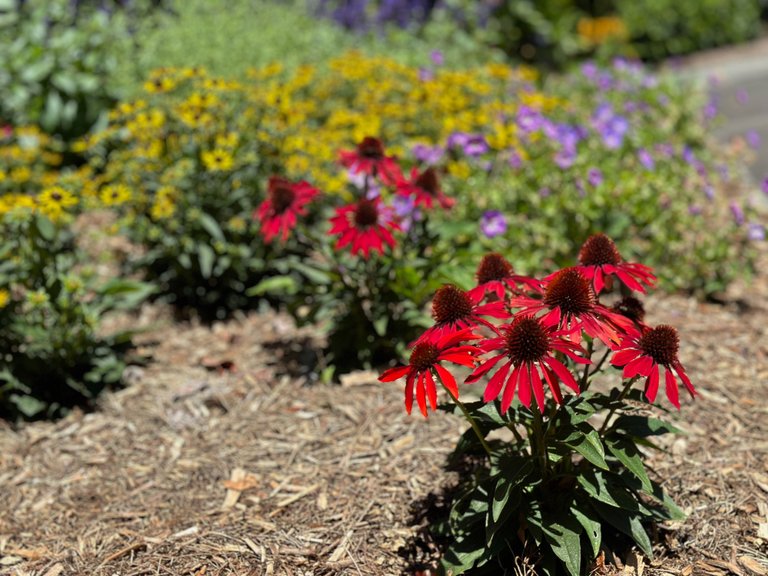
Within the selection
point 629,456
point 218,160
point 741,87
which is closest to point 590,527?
point 629,456

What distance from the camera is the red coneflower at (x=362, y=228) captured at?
2.75m

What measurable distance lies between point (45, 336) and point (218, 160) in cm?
115

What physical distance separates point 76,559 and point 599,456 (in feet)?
5.33

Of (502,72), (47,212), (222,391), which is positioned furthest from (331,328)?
(502,72)

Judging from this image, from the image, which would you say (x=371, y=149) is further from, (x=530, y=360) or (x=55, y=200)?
(x=530, y=360)

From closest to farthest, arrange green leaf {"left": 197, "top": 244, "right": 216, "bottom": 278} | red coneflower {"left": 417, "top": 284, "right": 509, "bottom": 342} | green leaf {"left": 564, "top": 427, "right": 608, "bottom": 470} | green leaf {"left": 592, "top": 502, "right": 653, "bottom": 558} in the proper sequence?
green leaf {"left": 564, "top": 427, "right": 608, "bottom": 470} → red coneflower {"left": 417, "top": 284, "right": 509, "bottom": 342} → green leaf {"left": 592, "top": 502, "right": 653, "bottom": 558} → green leaf {"left": 197, "top": 244, "right": 216, "bottom": 278}

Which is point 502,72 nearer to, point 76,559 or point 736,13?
point 76,559

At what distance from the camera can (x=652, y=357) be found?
1832 millimetres

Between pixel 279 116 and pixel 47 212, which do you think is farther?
pixel 279 116

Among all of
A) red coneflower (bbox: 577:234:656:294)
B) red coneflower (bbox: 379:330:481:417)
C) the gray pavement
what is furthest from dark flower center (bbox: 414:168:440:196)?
the gray pavement

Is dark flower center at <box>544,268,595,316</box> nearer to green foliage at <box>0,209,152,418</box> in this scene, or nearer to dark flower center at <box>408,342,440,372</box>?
dark flower center at <box>408,342,440,372</box>

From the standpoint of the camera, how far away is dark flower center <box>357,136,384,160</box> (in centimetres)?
302

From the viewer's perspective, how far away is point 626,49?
10.9 meters

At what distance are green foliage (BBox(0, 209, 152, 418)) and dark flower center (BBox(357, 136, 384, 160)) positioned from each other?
49.7 inches
